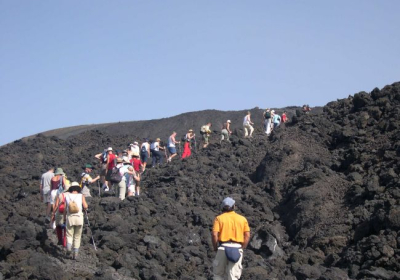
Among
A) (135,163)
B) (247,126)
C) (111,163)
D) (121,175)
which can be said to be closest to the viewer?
(121,175)

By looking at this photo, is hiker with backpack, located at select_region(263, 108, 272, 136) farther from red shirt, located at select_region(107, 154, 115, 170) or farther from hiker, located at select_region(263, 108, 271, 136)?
red shirt, located at select_region(107, 154, 115, 170)

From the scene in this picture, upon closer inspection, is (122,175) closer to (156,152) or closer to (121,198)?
(121,198)

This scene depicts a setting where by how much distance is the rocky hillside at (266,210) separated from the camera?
1423cm

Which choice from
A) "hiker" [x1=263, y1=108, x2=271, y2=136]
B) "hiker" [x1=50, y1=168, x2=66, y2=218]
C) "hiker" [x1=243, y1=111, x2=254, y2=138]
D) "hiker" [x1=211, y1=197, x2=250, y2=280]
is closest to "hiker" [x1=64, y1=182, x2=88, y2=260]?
"hiker" [x1=50, y1=168, x2=66, y2=218]

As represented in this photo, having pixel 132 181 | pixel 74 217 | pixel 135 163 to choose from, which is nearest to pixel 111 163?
pixel 132 181

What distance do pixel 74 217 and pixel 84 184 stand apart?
704cm

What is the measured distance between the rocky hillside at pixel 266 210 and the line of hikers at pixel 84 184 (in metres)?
0.44

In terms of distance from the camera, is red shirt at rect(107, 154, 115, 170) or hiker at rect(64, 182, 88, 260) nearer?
hiker at rect(64, 182, 88, 260)

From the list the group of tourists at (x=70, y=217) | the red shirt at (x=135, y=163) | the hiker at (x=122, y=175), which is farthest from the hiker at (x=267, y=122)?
the group of tourists at (x=70, y=217)

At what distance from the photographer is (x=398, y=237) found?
14492 mm

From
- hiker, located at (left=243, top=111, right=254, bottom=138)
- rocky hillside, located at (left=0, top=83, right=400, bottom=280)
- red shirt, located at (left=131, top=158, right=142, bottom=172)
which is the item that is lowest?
rocky hillside, located at (left=0, top=83, right=400, bottom=280)

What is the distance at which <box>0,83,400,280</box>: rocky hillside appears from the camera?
1423 centimetres

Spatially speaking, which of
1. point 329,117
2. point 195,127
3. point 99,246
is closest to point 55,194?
point 99,246

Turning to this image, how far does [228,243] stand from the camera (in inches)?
411
